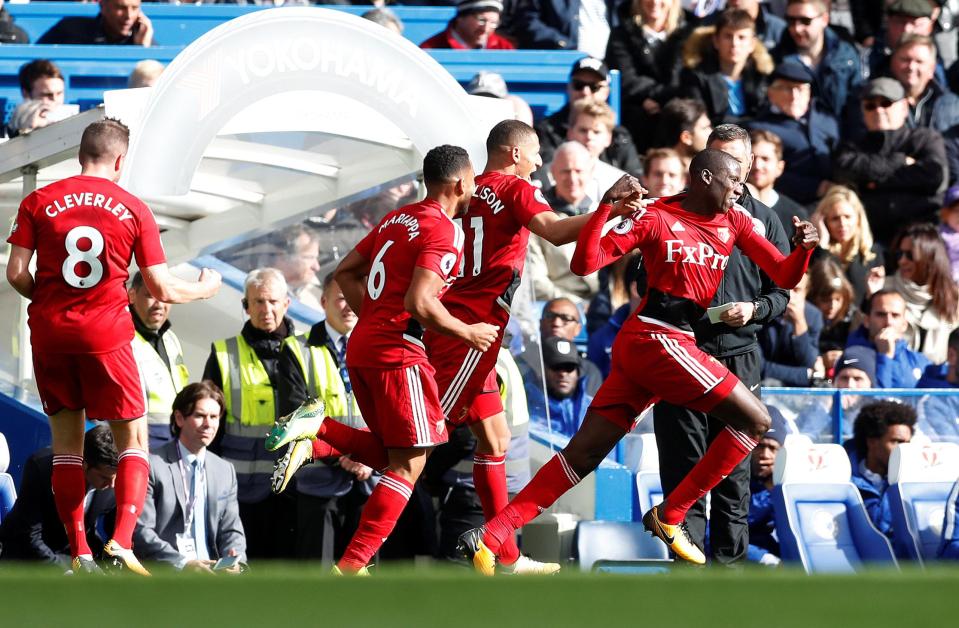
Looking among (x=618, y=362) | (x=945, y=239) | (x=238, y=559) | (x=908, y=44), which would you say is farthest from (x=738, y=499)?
(x=908, y=44)

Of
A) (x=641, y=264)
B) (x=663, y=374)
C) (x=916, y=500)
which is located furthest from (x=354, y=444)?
(x=916, y=500)

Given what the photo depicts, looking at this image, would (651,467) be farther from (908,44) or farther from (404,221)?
(908,44)

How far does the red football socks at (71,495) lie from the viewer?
7125 millimetres

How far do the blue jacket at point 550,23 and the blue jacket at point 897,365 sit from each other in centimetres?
479

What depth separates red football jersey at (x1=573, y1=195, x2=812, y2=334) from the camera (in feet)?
23.1

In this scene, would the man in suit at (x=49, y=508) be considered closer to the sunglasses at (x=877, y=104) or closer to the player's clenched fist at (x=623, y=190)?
the player's clenched fist at (x=623, y=190)

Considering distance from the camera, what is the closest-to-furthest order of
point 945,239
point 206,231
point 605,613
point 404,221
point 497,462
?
point 605,613 < point 404,221 < point 497,462 < point 206,231 < point 945,239

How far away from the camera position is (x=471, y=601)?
2484 millimetres

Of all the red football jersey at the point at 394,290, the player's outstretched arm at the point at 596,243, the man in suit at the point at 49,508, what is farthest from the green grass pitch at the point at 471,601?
the man in suit at the point at 49,508

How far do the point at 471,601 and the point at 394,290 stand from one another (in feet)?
15.1

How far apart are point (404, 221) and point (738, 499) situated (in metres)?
2.23

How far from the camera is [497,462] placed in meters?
7.61

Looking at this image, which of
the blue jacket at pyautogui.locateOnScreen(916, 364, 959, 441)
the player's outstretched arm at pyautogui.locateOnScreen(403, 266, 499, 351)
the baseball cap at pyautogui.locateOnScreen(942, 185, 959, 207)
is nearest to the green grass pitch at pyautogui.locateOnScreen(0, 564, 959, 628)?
the player's outstretched arm at pyautogui.locateOnScreen(403, 266, 499, 351)

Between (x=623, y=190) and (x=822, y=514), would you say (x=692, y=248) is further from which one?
(x=822, y=514)
